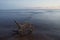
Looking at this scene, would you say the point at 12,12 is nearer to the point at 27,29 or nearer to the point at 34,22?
the point at 34,22

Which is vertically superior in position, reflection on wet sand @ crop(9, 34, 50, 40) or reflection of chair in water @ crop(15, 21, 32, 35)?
reflection of chair in water @ crop(15, 21, 32, 35)

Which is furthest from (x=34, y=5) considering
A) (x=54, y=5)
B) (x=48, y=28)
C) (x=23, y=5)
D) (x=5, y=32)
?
(x=5, y=32)

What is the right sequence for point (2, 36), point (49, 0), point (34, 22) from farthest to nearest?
point (49, 0) → point (34, 22) → point (2, 36)

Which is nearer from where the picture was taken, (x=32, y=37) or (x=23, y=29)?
(x=32, y=37)

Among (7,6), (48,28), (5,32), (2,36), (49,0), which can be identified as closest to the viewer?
(2,36)

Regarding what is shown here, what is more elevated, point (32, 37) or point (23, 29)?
point (23, 29)

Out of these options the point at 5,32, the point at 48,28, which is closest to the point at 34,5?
the point at 48,28

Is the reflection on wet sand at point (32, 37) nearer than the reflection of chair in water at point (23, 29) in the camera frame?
Yes

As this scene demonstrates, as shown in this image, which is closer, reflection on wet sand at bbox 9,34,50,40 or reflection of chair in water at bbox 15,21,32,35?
reflection on wet sand at bbox 9,34,50,40

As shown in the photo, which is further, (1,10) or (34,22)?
(1,10)

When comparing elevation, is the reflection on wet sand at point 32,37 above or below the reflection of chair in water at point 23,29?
below
